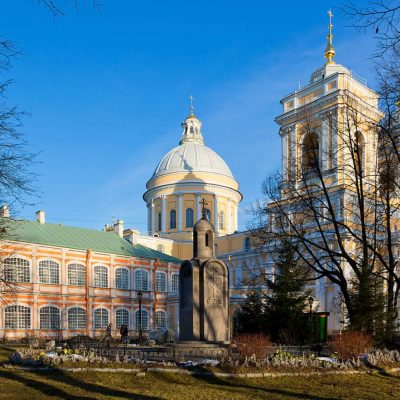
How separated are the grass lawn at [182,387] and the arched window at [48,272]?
107ft

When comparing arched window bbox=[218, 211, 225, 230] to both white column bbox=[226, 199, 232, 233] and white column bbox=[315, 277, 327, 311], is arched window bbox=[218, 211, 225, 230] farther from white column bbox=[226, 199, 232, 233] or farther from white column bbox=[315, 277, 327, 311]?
white column bbox=[315, 277, 327, 311]

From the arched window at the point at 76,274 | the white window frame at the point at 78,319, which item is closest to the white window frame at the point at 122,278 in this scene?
the arched window at the point at 76,274

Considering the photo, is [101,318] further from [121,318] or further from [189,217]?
[189,217]

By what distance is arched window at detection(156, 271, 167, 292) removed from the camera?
54.0 meters

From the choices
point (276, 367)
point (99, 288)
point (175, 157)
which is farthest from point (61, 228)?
point (276, 367)

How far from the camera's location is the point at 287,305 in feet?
86.9

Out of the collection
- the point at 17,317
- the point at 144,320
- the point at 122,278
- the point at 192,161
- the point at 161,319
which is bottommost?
the point at 161,319

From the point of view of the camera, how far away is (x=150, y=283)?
175 ft

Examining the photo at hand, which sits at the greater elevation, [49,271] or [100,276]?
[49,271]

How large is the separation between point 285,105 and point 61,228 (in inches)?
962

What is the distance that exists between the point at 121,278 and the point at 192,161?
21852 mm

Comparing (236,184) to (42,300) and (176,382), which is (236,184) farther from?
(176,382)

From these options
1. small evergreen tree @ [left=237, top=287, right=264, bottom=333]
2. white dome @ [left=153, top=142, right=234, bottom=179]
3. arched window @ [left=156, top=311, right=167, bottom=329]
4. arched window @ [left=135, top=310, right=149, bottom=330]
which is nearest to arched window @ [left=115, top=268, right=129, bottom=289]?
arched window @ [left=135, top=310, right=149, bottom=330]

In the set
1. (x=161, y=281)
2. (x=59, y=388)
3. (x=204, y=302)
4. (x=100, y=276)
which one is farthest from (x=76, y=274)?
(x=59, y=388)
